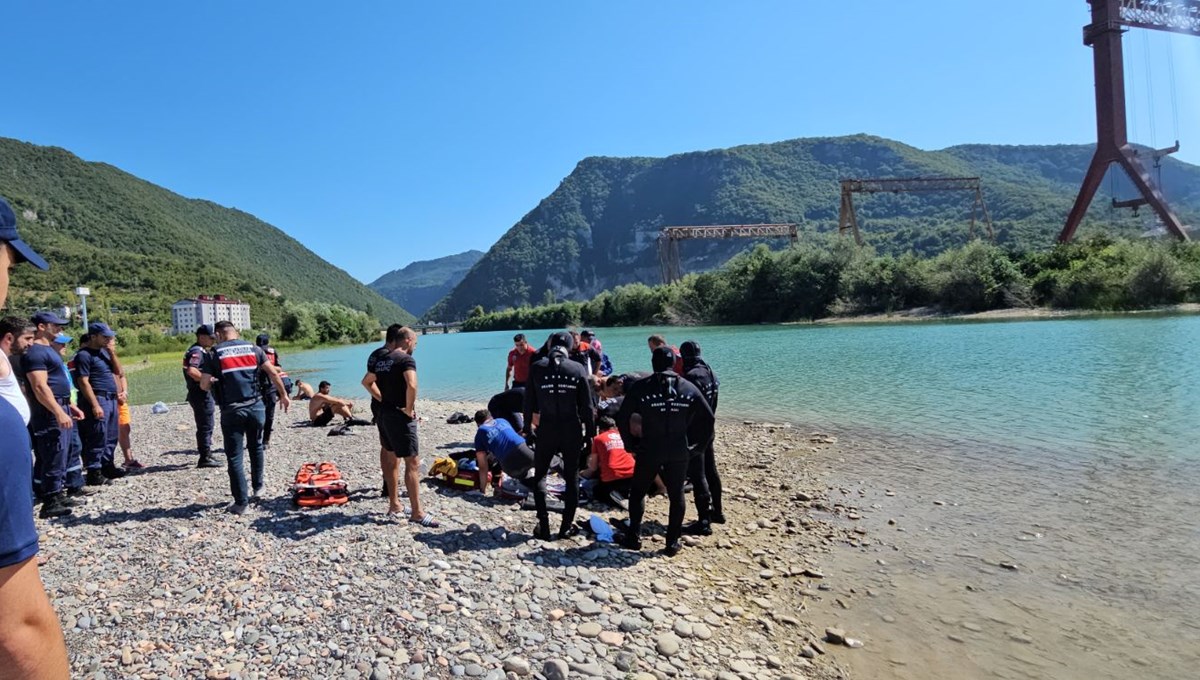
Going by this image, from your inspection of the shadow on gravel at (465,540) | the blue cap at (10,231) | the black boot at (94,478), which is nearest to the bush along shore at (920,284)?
the shadow on gravel at (465,540)

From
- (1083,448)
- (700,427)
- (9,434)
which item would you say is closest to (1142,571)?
(700,427)

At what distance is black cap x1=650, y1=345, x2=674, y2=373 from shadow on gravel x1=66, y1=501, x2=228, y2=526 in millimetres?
5854

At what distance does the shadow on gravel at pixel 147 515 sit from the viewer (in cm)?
730

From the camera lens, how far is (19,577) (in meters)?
1.67

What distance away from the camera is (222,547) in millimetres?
6176

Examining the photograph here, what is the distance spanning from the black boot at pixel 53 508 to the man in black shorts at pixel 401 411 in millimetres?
4274

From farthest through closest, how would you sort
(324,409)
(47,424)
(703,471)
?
1. (324,409)
2. (703,471)
3. (47,424)

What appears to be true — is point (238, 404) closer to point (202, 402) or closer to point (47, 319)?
point (47, 319)

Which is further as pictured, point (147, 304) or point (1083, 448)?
point (147, 304)

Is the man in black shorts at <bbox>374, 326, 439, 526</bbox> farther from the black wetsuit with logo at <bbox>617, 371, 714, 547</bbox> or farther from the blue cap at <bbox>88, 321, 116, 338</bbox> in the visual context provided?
the blue cap at <bbox>88, 321, 116, 338</bbox>

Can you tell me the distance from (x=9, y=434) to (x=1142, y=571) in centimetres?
918

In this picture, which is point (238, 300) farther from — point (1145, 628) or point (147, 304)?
point (1145, 628)

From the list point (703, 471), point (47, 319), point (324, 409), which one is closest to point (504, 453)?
point (703, 471)

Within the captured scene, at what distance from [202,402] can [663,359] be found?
8656mm
